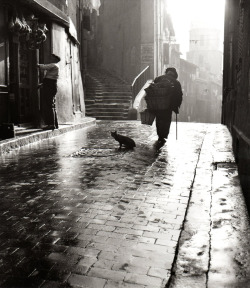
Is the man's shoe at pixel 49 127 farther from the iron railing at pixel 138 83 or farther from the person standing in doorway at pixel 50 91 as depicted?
the iron railing at pixel 138 83

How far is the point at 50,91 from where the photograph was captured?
444 inches

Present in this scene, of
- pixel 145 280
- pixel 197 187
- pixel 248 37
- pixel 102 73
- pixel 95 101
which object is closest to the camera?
pixel 145 280

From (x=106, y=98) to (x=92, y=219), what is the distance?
18.8m

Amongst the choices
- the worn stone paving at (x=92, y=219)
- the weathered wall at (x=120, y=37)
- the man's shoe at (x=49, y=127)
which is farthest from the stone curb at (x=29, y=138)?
the weathered wall at (x=120, y=37)

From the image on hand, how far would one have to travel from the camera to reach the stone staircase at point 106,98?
67.1 ft

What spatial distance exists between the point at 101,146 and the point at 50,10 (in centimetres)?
573

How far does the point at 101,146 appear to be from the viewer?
9.08m

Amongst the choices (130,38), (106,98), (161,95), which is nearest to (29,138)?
(161,95)

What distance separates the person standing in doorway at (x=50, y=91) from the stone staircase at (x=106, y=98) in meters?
8.69

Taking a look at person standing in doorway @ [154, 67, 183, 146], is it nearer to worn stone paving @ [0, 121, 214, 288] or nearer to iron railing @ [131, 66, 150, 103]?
worn stone paving @ [0, 121, 214, 288]

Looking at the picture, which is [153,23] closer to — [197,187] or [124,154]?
[124,154]

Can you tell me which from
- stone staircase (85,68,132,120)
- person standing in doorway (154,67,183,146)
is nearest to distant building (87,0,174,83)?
stone staircase (85,68,132,120)

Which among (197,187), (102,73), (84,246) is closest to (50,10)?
(197,187)

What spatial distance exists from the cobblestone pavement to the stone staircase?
1318cm
